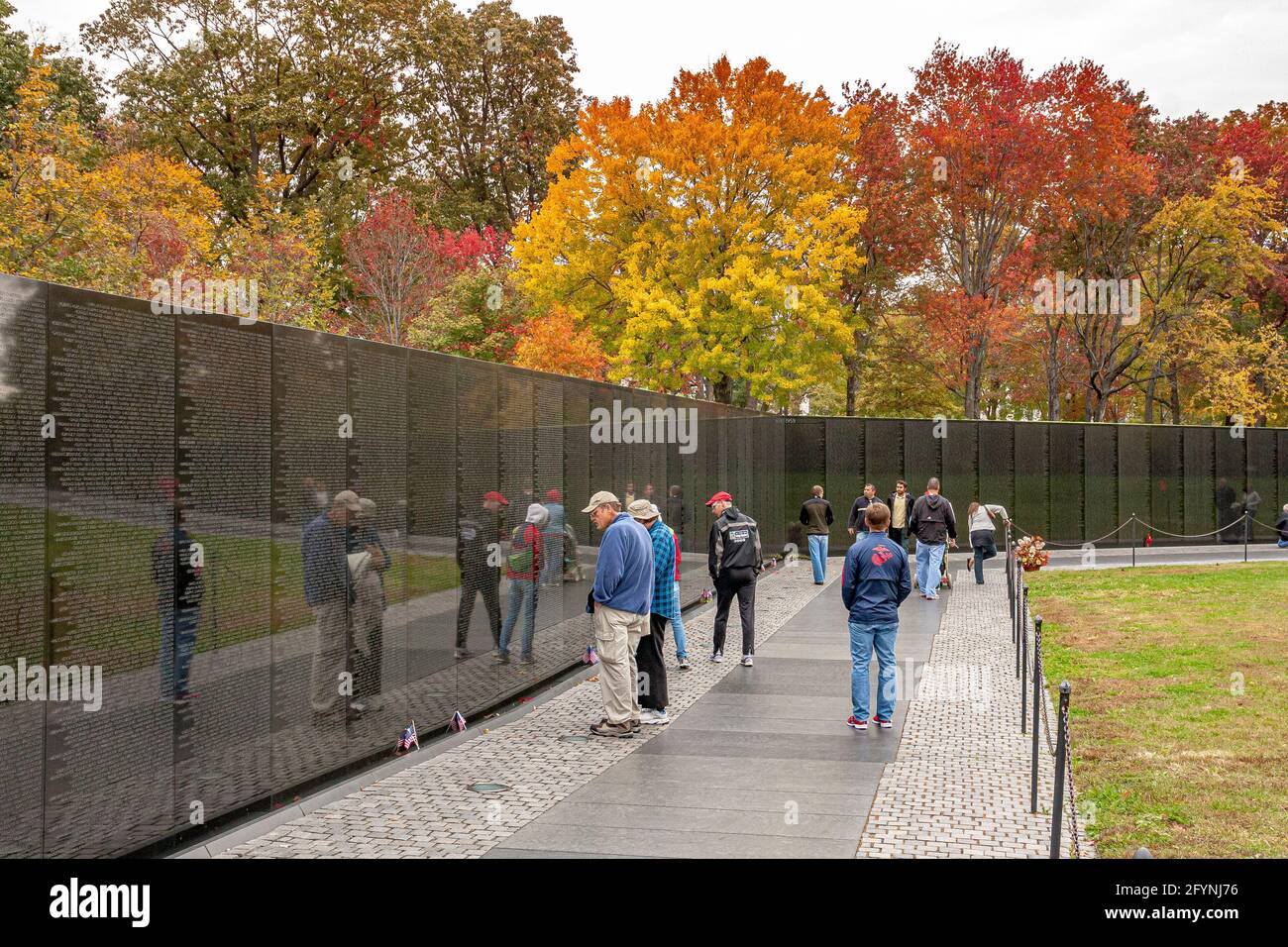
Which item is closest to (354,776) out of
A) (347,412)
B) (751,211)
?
(347,412)

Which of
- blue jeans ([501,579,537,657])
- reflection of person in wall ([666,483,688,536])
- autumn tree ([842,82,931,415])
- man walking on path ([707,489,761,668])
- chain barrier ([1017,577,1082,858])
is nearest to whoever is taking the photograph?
chain barrier ([1017,577,1082,858])

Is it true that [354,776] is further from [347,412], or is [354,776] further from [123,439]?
[123,439]

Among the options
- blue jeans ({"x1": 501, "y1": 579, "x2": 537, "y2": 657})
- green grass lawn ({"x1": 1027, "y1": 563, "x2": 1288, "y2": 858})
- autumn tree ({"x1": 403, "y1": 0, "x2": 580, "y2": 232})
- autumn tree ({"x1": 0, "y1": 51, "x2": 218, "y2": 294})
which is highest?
autumn tree ({"x1": 403, "y1": 0, "x2": 580, "y2": 232})

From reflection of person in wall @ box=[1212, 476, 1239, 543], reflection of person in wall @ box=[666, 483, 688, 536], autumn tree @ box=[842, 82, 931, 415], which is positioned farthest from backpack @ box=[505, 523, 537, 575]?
reflection of person in wall @ box=[1212, 476, 1239, 543]

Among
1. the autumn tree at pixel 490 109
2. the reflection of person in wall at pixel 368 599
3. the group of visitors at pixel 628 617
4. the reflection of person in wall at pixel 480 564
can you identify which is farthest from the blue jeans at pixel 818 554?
the autumn tree at pixel 490 109

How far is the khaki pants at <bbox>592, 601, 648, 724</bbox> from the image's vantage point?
1062 centimetres

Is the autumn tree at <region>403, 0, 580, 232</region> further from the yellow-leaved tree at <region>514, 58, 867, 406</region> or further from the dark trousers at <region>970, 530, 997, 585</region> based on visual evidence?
the dark trousers at <region>970, 530, 997, 585</region>

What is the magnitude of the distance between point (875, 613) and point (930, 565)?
33.0ft

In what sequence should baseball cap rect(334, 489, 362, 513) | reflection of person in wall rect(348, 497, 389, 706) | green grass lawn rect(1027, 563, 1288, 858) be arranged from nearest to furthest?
green grass lawn rect(1027, 563, 1288, 858), baseball cap rect(334, 489, 362, 513), reflection of person in wall rect(348, 497, 389, 706)

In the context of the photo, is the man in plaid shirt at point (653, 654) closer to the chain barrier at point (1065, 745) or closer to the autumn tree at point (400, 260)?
the chain barrier at point (1065, 745)

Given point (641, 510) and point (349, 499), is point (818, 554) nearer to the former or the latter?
point (641, 510)

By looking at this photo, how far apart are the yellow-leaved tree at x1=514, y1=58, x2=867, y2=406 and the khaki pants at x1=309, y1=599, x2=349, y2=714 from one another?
76.3 feet

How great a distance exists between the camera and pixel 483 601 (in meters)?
11.6

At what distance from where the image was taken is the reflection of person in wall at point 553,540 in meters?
13.3
